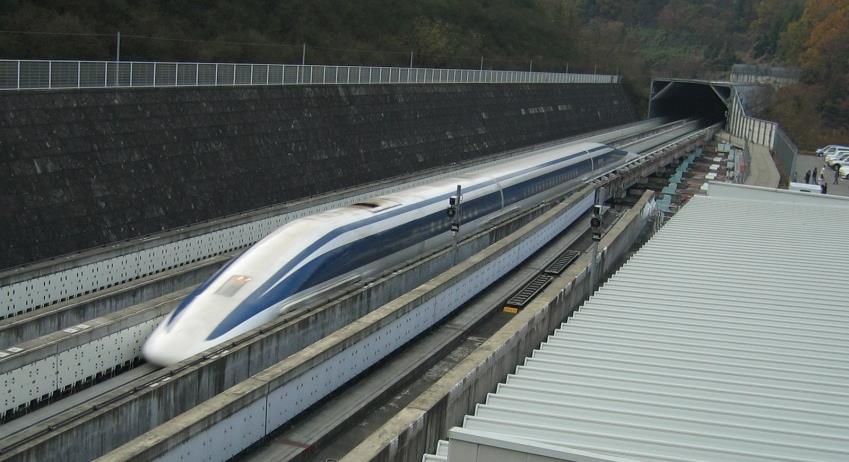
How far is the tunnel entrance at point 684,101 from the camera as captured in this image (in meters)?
101

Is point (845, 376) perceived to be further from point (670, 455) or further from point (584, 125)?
point (584, 125)

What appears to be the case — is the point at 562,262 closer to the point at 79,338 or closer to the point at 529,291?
the point at 529,291

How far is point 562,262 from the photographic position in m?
31.8

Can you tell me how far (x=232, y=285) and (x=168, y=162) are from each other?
10.6 metres

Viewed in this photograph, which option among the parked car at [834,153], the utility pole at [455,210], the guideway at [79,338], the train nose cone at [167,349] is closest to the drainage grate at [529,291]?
the utility pole at [455,210]

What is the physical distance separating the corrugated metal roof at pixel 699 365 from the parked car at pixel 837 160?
38.5 meters

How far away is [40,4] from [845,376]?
36.5 m

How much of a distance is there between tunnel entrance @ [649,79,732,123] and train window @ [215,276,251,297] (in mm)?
85518

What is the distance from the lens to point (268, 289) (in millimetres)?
19062

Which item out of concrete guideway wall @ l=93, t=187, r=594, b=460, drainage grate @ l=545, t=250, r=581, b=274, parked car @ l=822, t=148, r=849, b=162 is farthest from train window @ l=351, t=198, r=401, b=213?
parked car @ l=822, t=148, r=849, b=162

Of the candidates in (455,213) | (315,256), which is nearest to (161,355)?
(315,256)

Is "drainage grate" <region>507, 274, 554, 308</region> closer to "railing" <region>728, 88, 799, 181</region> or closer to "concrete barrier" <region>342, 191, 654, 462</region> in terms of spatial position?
"concrete barrier" <region>342, 191, 654, 462</region>

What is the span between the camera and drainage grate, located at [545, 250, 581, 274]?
30.5m

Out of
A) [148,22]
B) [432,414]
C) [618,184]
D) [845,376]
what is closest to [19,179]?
[432,414]
